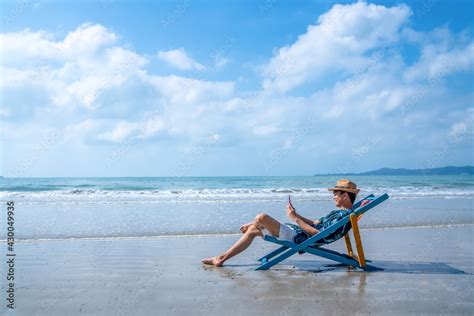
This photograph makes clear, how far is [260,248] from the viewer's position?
8.01 metres

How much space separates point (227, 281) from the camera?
549 cm

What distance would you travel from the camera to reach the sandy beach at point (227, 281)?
4461mm

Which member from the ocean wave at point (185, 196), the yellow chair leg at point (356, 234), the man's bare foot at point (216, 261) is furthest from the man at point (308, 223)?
the ocean wave at point (185, 196)

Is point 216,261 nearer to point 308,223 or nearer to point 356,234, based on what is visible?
point 308,223

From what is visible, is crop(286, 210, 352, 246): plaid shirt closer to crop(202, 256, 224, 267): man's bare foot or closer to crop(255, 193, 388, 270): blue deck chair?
crop(255, 193, 388, 270): blue deck chair

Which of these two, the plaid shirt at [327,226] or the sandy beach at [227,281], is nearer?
the sandy beach at [227,281]

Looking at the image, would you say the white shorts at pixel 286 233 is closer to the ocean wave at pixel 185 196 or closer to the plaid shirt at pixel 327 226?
the plaid shirt at pixel 327 226

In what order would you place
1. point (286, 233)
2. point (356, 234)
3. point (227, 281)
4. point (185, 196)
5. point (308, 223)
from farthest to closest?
point (185, 196) < point (308, 223) < point (286, 233) < point (356, 234) < point (227, 281)

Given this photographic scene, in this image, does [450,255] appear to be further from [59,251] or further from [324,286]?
[59,251]

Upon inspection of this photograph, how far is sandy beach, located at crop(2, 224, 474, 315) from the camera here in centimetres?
446

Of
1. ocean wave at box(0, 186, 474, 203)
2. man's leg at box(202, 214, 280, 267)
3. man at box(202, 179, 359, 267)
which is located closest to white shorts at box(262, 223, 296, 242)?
man at box(202, 179, 359, 267)

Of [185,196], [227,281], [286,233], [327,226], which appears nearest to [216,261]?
[227,281]

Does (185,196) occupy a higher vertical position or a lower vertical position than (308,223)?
lower

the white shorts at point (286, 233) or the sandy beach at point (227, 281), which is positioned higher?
the white shorts at point (286, 233)
